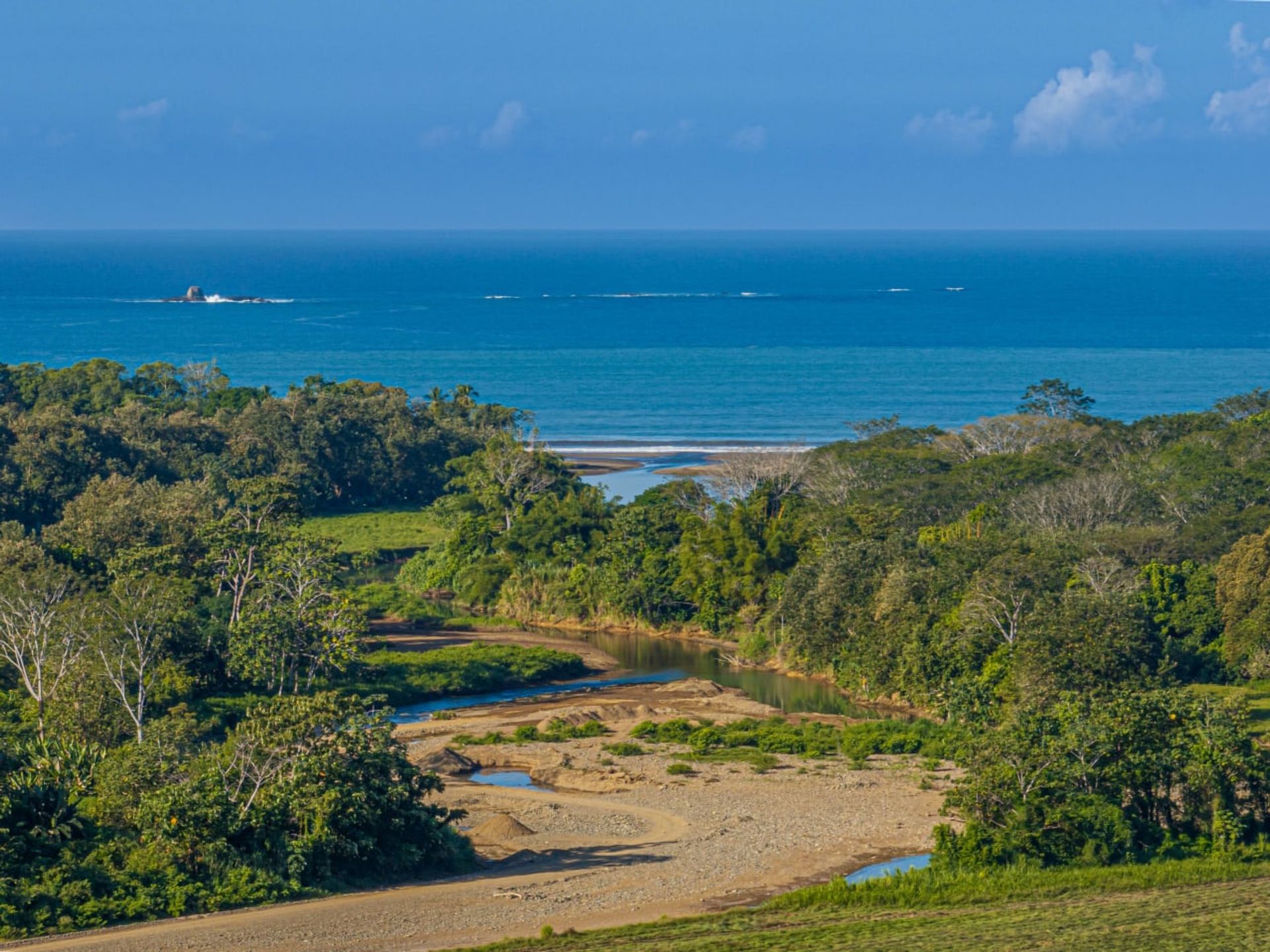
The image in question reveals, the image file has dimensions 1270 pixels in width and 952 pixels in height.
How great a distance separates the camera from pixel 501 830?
92.8 feet

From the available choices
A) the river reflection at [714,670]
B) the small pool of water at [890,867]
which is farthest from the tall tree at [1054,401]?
the small pool of water at [890,867]

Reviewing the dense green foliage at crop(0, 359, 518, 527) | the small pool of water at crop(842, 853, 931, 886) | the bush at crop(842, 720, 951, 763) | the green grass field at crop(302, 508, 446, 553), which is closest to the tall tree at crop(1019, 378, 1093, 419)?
the dense green foliage at crop(0, 359, 518, 527)

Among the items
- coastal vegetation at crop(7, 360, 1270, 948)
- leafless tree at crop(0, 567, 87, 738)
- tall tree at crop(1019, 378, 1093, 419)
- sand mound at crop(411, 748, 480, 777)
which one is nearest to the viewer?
coastal vegetation at crop(7, 360, 1270, 948)

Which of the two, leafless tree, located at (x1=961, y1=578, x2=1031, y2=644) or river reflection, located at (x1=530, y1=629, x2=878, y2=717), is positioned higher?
leafless tree, located at (x1=961, y1=578, x2=1031, y2=644)

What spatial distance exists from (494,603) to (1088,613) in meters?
19.8

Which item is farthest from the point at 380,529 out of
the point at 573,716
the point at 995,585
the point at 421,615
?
the point at 995,585

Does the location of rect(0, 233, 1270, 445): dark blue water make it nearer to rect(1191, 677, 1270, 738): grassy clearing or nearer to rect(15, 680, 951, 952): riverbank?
rect(1191, 677, 1270, 738): grassy clearing

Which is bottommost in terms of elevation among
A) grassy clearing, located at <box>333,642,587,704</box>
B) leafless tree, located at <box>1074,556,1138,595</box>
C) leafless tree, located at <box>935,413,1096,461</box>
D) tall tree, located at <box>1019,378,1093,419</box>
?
grassy clearing, located at <box>333,642,587,704</box>

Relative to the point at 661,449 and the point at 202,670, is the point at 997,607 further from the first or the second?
the point at 661,449

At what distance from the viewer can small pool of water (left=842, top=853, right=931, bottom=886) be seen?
86.9ft

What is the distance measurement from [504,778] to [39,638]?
9.56 meters

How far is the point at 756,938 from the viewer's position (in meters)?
22.5

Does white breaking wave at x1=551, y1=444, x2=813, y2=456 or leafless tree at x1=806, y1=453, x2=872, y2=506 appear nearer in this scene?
leafless tree at x1=806, y1=453, x2=872, y2=506

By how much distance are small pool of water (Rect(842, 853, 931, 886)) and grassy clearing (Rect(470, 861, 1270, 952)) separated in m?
1.25
